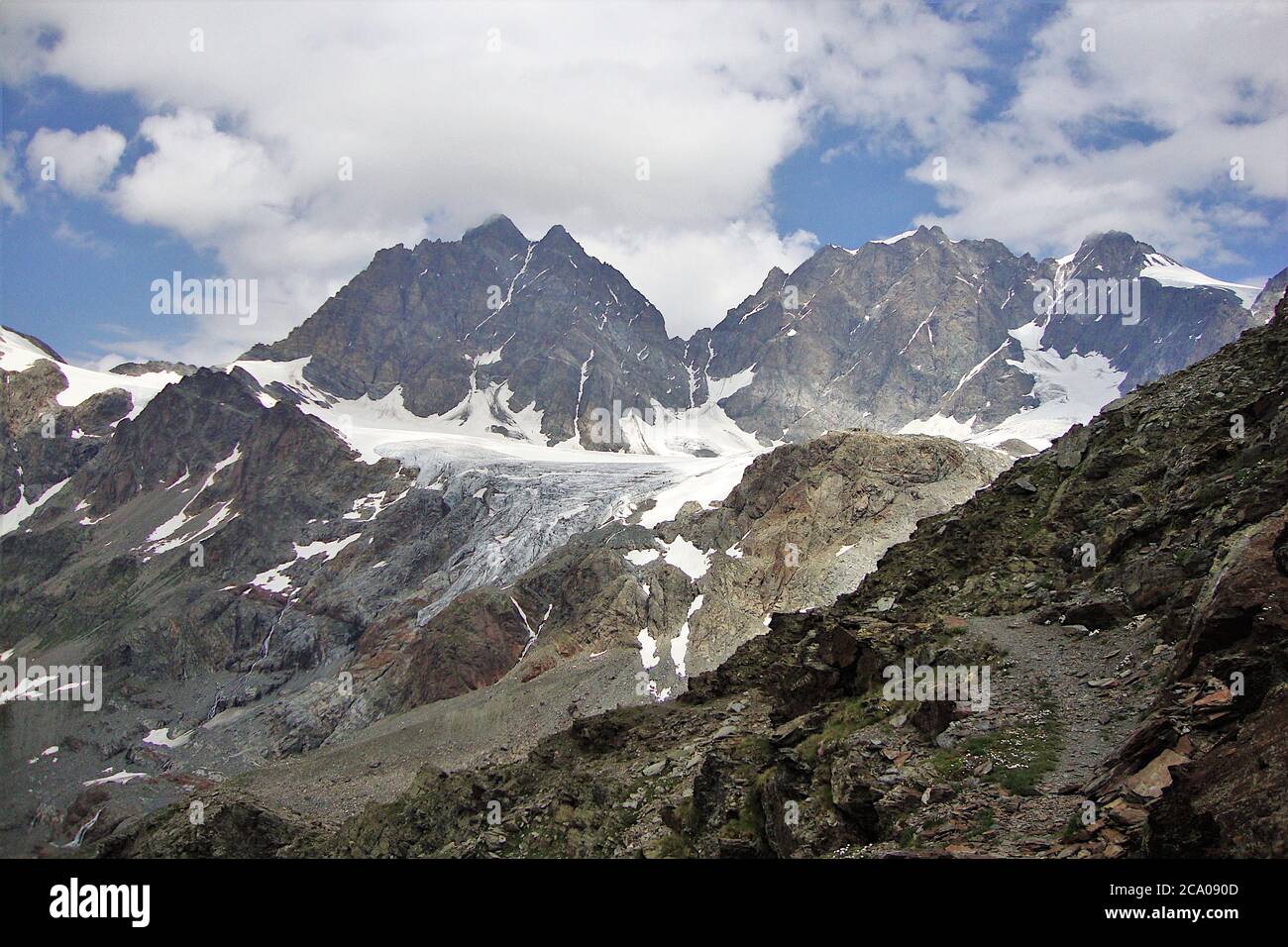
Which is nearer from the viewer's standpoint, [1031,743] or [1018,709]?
[1031,743]

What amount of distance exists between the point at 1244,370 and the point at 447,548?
16973 cm

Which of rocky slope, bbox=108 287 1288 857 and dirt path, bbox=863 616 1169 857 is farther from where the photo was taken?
dirt path, bbox=863 616 1169 857

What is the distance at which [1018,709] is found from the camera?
22.0m

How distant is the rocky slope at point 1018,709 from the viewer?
49.4 feet

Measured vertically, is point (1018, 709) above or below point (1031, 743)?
above

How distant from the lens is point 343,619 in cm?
18062

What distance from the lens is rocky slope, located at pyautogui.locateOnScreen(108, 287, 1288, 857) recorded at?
49.4 ft

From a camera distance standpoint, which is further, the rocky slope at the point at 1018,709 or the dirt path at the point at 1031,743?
the dirt path at the point at 1031,743

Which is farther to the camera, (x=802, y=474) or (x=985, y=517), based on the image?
(x=802, y=474)
